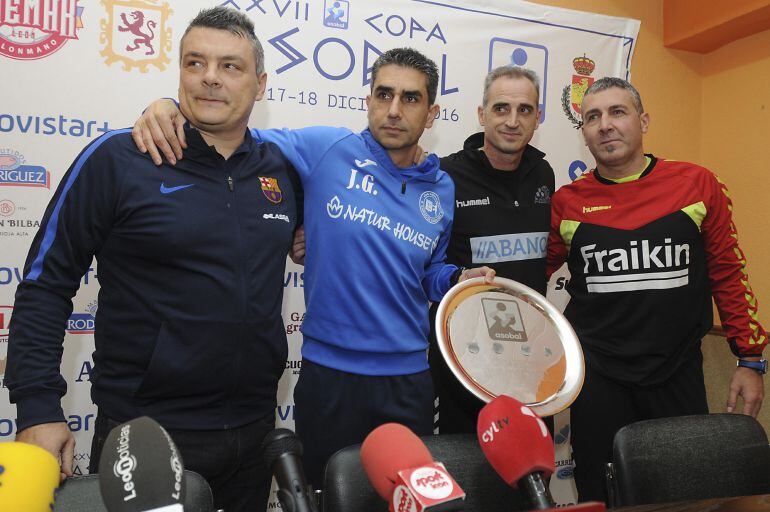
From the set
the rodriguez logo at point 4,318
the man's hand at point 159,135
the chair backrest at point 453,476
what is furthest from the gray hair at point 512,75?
the rodriguez logo at point 4,318

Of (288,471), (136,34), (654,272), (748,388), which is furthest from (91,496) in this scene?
(748,388)

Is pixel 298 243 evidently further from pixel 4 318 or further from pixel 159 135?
pixel 4 318

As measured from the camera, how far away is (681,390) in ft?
6.61

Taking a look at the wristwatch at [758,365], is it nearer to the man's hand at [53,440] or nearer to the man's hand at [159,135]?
the man's hand at [159,135]

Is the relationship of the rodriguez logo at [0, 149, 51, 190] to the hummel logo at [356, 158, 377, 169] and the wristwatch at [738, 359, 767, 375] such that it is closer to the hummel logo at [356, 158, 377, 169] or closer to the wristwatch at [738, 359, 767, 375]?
the hummel logo at [356, 158, 377, 169]

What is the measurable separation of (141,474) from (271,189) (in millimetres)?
942

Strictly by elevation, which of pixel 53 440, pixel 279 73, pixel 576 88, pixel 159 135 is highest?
pixel 576 88

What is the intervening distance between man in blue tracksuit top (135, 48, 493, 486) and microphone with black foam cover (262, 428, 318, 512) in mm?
741

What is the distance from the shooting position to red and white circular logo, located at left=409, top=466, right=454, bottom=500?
767 mm

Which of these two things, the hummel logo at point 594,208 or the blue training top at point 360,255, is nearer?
the blue training top at point 360,255

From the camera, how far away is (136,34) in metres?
2.35

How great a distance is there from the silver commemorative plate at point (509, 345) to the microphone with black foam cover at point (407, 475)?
0.31 meters

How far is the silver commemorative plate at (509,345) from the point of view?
1267 millimetres

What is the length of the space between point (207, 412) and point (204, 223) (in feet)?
1.47
